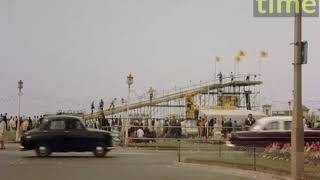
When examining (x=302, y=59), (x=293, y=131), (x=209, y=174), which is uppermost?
(x=302, y=59)

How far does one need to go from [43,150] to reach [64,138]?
1.01m

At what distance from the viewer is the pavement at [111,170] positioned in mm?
20797

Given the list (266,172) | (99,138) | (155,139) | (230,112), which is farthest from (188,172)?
(230,112)

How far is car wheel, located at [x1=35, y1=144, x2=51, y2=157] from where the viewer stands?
29734 millimetres

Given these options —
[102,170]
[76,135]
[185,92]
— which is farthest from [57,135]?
[185,92]

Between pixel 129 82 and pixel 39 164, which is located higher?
pixel 129 82

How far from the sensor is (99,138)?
30.1m

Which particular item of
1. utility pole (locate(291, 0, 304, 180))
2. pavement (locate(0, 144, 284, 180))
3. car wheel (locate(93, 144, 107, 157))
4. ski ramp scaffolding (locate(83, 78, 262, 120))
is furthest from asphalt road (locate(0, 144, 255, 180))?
ski ramp scaffolding (locate(83, 78, 262, 120))

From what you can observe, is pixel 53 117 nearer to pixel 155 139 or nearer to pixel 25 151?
pixel 25 151

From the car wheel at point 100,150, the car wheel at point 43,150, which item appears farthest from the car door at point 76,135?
the car wheel at point 43,150

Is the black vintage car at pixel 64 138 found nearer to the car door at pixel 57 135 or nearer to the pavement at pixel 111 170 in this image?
the car door at pixel 57 135

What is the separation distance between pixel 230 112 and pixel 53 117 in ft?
93.5

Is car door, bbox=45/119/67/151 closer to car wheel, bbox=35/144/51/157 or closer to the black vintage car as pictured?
the black vintage car

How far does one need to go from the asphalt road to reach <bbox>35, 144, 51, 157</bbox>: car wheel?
828 millimetres
